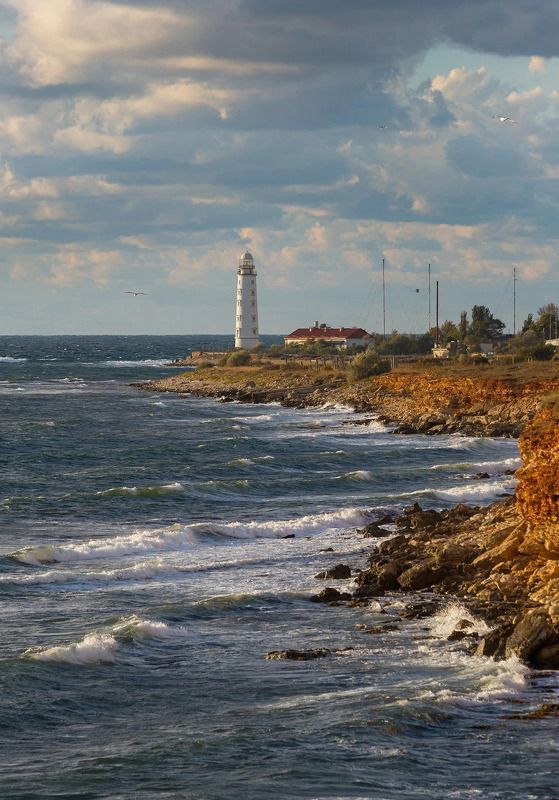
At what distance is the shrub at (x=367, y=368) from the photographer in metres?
92.9

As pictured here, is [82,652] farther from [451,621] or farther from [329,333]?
[329,333]

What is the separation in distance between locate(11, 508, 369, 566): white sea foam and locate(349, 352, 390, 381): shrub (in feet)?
186

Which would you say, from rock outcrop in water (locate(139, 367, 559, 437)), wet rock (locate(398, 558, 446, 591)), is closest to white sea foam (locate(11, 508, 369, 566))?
wet rock (locate(398, 558, 446, 591))

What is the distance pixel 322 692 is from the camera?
1803cm

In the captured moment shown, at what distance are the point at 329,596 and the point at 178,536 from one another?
900 centimetres

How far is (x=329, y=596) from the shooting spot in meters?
24.2

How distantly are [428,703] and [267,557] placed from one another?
496 inches

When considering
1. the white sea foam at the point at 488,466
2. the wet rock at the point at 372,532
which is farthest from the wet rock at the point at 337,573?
the white sea foam at the point at 488,466

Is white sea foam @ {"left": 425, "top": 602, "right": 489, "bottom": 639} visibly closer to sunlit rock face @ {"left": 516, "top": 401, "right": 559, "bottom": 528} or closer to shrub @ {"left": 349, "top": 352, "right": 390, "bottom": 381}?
sunlit rock face @ {"left": 516, "top": 401, "right": 559, "bottom": 528}

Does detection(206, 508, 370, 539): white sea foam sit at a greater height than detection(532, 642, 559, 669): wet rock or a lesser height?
lesser

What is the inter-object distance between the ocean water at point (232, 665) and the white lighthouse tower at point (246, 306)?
91920mm

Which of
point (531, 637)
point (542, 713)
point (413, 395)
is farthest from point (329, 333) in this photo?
point (542, 713)

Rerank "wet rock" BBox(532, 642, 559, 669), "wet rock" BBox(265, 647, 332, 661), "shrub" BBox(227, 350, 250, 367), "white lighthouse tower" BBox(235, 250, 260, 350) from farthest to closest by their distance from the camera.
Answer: "white lighthouse tower" BBox(235, 250, 260, 350), "shrub" BBox(227, 350, 250, 367), "wet rock" BBox(265, 647, 332, 661), "wet rock" BBox(532, 642, 559, 669)

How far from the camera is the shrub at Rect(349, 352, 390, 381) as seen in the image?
92.9m
